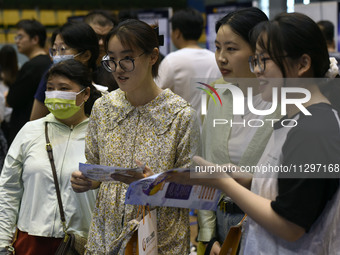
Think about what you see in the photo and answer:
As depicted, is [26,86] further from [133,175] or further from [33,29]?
[133,175]

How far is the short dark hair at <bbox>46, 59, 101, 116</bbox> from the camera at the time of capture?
2.97 metres

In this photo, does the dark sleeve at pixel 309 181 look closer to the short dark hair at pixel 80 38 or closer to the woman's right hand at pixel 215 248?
the woman's right hand at pixel 215 248

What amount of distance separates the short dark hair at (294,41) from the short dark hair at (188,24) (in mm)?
3609

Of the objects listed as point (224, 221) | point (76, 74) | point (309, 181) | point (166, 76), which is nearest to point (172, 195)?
point (224, 221)

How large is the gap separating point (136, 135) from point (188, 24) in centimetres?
326

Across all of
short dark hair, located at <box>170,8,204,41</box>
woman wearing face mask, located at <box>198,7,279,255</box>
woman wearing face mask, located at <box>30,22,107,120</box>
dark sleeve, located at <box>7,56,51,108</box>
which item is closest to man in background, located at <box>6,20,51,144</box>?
dark sleeve, located at <box>7,56,51,108</box>

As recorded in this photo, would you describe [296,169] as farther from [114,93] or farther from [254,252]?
[114,93]

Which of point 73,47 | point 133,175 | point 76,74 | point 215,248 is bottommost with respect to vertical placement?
point 215,248

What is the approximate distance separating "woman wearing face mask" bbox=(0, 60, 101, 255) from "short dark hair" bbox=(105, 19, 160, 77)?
2.16 ft

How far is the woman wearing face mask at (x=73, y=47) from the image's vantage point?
356cm

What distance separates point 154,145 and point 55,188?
720 millimetres

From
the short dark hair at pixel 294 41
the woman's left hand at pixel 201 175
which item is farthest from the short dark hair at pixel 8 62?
the short dark hair at pixel 294 41

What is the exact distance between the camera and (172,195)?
→ 6.95 ft

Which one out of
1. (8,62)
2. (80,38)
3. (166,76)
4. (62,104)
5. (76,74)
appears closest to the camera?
(62,104)
